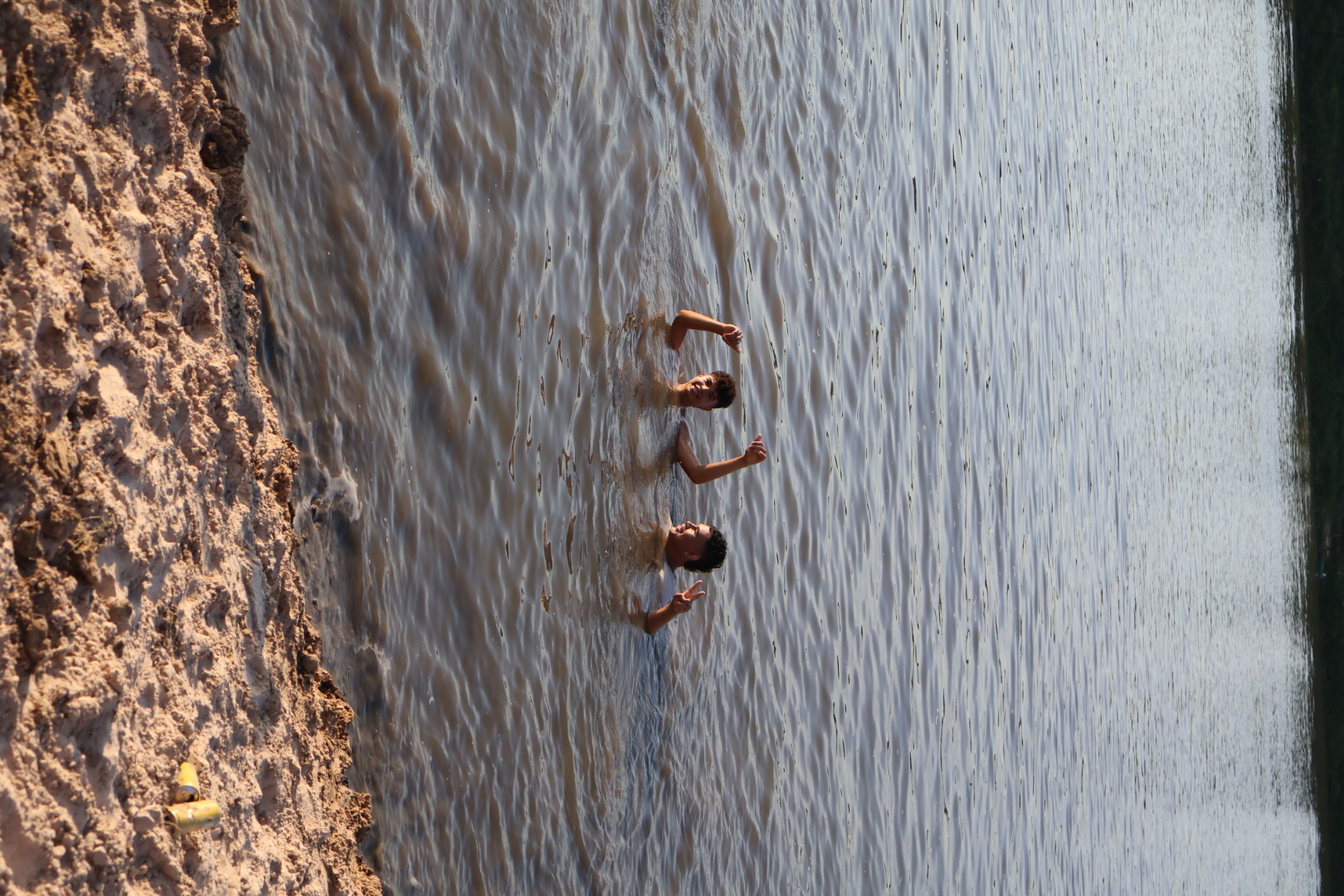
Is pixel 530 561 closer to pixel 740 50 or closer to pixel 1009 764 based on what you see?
pixel 740 50

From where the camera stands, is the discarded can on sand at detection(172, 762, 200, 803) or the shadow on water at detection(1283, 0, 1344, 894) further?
the shadow on water at detection(1283, 0, 1344, 894)

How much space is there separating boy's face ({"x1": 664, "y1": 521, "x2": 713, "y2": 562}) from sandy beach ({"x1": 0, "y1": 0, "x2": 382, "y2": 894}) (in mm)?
1660

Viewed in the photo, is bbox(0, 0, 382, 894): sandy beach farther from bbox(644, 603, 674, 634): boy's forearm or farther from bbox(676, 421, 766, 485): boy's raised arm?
bbox(676, 421, 766, 485): boy's raised arm

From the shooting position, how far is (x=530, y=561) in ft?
12.1

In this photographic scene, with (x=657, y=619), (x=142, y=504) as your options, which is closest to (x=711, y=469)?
(x=657, y=619)

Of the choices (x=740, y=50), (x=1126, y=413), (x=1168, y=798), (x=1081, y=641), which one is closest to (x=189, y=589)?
(x=740, y=50)

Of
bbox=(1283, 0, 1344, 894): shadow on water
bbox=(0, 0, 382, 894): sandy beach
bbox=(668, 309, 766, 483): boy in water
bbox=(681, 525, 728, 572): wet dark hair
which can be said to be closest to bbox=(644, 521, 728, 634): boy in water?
bbox=(681, 525, 728, 572): wet dark hair

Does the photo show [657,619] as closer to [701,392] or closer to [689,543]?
[689,543]

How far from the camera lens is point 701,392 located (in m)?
4.51

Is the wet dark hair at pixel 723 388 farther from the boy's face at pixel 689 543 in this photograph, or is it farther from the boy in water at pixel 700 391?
the boy's face at pixel 689 543

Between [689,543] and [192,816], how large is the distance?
7.75ft

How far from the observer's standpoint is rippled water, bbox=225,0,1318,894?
3.18m

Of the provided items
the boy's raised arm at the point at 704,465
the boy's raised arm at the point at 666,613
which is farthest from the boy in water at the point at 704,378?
the boy's raised arm at the point at 666,613

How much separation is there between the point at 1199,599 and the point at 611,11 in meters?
8.10
